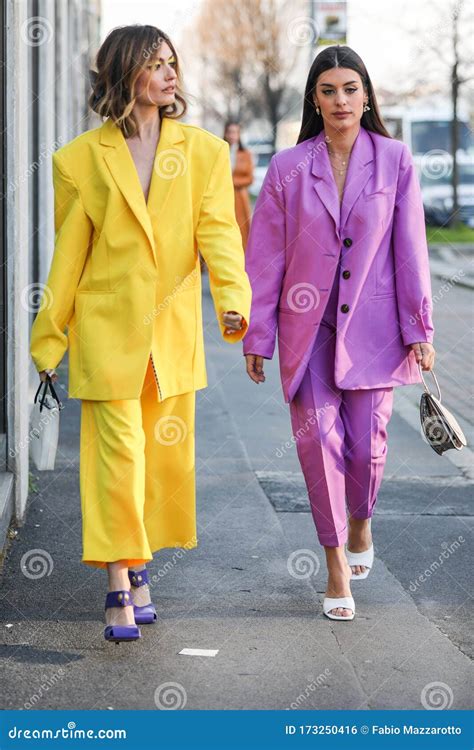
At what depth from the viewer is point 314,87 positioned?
520 cm

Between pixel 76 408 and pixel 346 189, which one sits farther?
pixel 76 408

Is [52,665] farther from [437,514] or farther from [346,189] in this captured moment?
[437,514]

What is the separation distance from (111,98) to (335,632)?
1964mm

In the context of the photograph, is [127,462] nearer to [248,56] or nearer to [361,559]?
[361,559]

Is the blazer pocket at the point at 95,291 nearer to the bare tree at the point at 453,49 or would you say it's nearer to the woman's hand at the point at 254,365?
the woman's hand at the point at 254,365

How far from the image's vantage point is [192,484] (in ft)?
16.6

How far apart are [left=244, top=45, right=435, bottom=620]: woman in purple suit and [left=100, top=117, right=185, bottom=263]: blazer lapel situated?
1.66 ft

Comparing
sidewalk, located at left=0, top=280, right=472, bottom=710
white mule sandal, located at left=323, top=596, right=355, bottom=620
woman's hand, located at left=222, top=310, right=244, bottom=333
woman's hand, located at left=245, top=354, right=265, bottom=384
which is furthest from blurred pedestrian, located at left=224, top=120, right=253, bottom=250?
woman's hand, located at left=222, top=310, right=244, bottom=333

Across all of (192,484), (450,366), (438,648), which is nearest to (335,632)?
(438,648)

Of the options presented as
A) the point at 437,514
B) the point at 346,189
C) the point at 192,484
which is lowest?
the point at 437,514

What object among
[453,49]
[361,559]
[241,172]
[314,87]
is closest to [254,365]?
[361,559]

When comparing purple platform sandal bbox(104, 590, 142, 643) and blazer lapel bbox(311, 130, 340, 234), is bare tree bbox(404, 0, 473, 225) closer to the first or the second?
blazer lapel bbox(311, 130, 340, 234)

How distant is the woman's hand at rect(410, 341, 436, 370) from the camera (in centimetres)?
518

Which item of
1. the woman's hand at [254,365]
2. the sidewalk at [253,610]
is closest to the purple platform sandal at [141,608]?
the sidewalk at [253,610]
